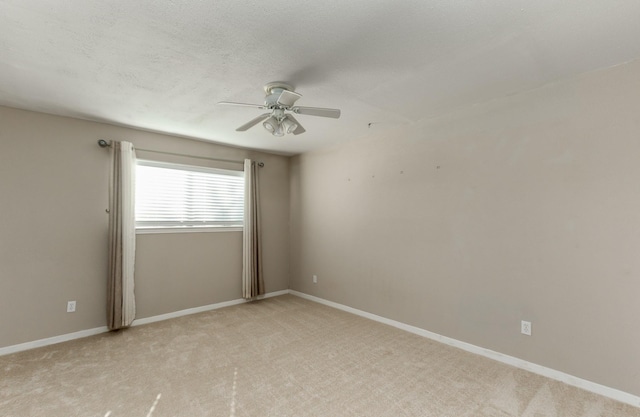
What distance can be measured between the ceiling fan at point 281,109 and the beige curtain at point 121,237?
2009 millimetres

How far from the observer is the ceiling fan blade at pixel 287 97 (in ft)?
7.46

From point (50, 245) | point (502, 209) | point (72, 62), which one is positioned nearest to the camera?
point (72, 62)

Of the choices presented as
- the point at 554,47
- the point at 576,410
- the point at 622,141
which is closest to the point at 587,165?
the point at 622,141

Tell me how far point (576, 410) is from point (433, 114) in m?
2.84

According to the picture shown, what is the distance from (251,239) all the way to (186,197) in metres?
1.17

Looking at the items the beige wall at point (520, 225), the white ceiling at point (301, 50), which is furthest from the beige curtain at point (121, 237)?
the beige wall at point (520, 225)

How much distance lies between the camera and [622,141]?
2291 millimetres

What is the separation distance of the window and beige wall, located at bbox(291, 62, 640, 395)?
2105 mm

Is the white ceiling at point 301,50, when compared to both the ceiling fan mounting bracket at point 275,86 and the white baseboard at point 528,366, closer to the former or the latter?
the ceiling fan mounting bracket at point 275,86

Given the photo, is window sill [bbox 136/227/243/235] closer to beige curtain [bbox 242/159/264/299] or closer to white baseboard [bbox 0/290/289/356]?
beige curtain [bbox 242/159/264/299]

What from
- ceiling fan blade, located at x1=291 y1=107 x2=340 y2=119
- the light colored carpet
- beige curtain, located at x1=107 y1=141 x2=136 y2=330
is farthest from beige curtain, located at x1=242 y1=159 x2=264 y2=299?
ceiling fan blade, located at x1=291 y1=107 x2=340 y2=119

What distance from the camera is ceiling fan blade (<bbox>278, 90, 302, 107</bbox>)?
2273 millimetres

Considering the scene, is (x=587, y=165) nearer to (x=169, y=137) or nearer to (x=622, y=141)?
(x=622, y=141)

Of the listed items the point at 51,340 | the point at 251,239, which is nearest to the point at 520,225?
the point at 251,239
